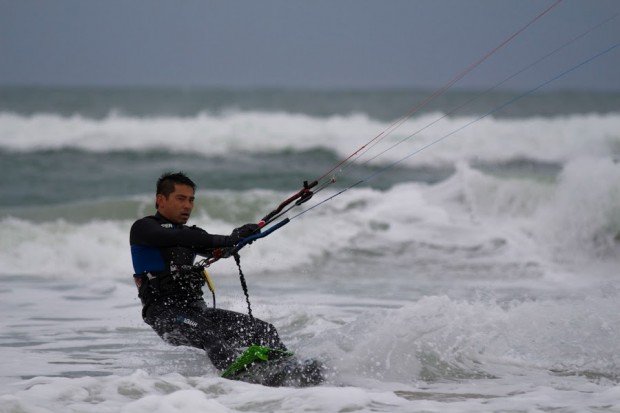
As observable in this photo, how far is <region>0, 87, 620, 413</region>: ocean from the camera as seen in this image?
5.68m

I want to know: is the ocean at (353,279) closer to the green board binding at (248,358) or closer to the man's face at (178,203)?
the green board binding at (248,358)

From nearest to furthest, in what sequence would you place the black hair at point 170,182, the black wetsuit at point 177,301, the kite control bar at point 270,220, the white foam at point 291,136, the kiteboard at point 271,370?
the kiteboard at point 271,370 → the kite control bar at point 270,220 → the black wetsuit at point 177,301 → the black hair at point 170,182 → the white foam at point 291,136

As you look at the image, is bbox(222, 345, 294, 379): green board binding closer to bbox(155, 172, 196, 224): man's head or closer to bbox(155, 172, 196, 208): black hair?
bbox(155, 172, 196, 224): man's head

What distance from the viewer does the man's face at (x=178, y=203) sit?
6152 millimetres

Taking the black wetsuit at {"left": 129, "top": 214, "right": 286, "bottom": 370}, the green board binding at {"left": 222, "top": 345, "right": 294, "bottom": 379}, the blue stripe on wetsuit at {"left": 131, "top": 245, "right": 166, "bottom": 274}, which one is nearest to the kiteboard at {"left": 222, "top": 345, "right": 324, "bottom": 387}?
the green board binding at {"left": 222, "top": 345, "right": 294, "bottom": 379}

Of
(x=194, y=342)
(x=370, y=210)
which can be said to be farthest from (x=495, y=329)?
(x=370, y=210)

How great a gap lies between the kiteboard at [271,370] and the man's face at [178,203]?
102cm

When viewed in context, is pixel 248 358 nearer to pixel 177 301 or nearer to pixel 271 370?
pixel 271 370

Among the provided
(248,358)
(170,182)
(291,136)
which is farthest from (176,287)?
(291,136)

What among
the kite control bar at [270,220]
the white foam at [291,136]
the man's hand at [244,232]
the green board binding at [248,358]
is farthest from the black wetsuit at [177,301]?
the white foam at [291,136]

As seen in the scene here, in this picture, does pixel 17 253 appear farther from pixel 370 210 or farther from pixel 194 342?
pixel 194 342

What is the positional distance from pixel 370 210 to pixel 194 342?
9.02 meters

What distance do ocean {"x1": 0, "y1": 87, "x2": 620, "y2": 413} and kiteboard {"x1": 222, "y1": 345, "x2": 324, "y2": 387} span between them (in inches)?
3.0

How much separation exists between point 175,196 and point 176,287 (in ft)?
1.91
